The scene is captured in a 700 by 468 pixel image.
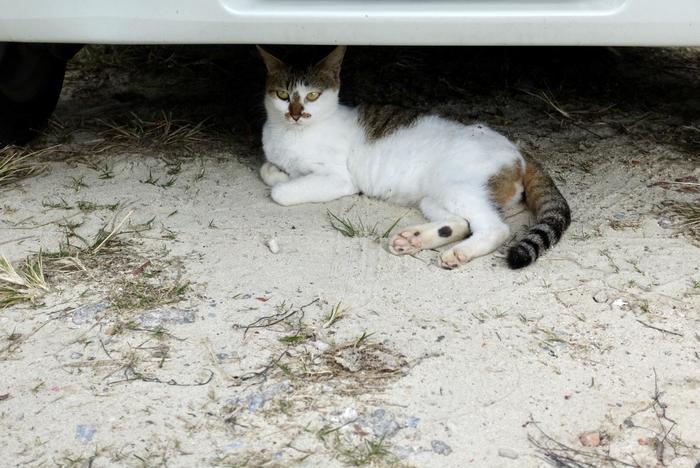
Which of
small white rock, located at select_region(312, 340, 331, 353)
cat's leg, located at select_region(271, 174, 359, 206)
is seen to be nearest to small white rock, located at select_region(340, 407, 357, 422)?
small white rock, located at select_region(312, 340, 331, 353)

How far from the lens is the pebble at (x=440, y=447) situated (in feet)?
7.57

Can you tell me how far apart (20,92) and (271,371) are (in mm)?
2369

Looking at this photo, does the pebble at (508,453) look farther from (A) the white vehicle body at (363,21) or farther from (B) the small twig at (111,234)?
(B) the small twig at (111,234)

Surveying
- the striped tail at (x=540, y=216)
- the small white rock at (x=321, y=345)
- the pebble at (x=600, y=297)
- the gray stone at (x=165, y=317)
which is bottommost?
the gray stone at (x=165, y=317)

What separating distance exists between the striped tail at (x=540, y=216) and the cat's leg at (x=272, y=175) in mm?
1121

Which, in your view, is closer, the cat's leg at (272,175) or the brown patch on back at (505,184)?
the brown patch on back at (505,184)

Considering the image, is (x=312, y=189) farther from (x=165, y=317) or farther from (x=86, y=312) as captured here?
(x=86, y=312)

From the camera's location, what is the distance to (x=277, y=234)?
3.53 m

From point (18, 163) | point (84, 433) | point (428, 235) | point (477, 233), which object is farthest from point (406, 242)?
point (18, 163)

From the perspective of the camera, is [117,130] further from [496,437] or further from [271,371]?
[496,437]

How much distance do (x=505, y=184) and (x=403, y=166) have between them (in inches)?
20.6

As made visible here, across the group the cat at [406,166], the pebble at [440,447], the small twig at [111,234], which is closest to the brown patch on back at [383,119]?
the cat at [406,166]

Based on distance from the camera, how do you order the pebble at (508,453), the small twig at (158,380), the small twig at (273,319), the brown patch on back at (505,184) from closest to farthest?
1. the pebble at (508,453)
2. the small twig at (158,380)
3. the small twig at (273,319)
4. the brown patch on back at (505,184)

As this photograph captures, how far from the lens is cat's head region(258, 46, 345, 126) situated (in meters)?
4.05
